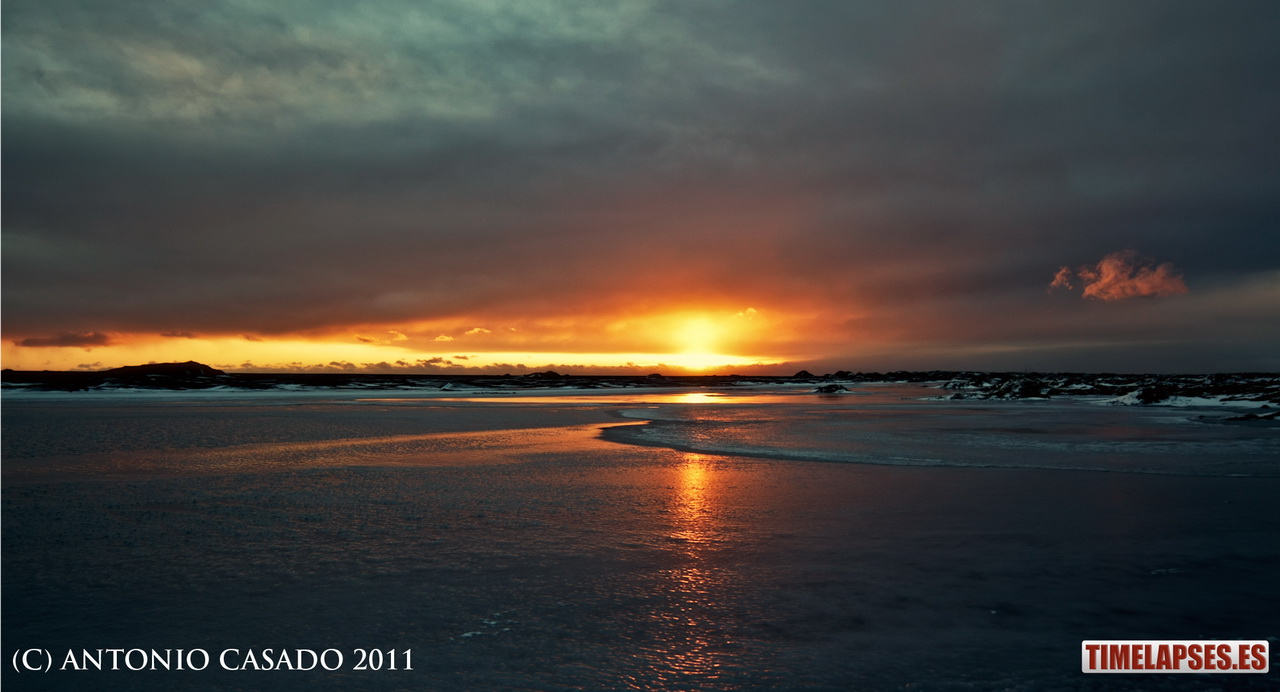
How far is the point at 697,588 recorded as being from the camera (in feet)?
21.8

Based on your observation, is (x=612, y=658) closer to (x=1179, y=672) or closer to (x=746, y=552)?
(x=746, y=552)

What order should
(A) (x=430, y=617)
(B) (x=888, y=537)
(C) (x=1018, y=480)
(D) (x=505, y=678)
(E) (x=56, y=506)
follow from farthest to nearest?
(C) (x=1018, y=480), (E) (x=56, y=506), (B) (x=888, y=537), (A) (x=430, y=617), (D) (x=505, y=678)

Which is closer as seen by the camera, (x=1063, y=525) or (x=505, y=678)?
(x=505, y=678)

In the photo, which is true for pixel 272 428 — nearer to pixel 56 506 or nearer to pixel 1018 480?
pixel 56 506

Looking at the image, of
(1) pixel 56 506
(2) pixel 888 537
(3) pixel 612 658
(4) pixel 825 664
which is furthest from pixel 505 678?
(1) pixel 56 506

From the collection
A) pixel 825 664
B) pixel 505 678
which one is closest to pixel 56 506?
pixel 505 678

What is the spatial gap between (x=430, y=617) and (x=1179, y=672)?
5482 mm

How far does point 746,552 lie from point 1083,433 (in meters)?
19.1

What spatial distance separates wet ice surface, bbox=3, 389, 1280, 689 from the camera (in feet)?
16.8

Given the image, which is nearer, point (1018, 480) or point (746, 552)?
point (746, 552)

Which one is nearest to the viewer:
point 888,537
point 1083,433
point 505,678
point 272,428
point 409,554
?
point 505,678

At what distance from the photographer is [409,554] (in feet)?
25.9

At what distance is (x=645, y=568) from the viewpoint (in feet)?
24.0

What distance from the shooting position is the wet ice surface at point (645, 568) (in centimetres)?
511
